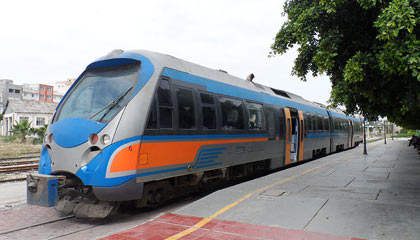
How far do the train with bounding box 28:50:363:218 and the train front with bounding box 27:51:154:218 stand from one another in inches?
0.7

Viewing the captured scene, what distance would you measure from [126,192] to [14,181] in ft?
27.3

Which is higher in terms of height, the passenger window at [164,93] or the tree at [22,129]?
the passenger window at [164,93]

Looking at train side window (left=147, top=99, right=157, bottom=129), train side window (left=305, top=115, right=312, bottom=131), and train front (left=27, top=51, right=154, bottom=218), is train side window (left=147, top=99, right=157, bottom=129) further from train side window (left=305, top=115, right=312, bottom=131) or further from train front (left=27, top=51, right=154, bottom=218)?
train side window (left=305, top=115, right=312, bottom=131)

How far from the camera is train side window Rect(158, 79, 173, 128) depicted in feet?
21.3

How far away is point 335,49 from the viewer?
609 cm

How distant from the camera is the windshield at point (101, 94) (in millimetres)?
6133

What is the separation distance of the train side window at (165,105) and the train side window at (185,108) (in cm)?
29

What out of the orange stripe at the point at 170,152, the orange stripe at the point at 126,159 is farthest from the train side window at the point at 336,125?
the orange stripe at the point at 126,159

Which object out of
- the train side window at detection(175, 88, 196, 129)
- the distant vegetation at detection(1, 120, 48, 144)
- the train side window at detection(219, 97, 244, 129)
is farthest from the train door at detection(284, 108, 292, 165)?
the distant vegetation at detection(1, 120, 48, 144)

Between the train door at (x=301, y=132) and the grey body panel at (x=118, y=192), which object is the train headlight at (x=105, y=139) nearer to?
the grey body panel at (x=118, y=192)

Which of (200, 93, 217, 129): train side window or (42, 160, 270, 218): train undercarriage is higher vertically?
(200, 93, 217, 129): train side window

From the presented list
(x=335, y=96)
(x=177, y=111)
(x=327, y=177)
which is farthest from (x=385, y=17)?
(x=327, y=177)

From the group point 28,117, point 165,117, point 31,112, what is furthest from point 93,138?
point 31,112

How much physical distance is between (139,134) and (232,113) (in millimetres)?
3664
